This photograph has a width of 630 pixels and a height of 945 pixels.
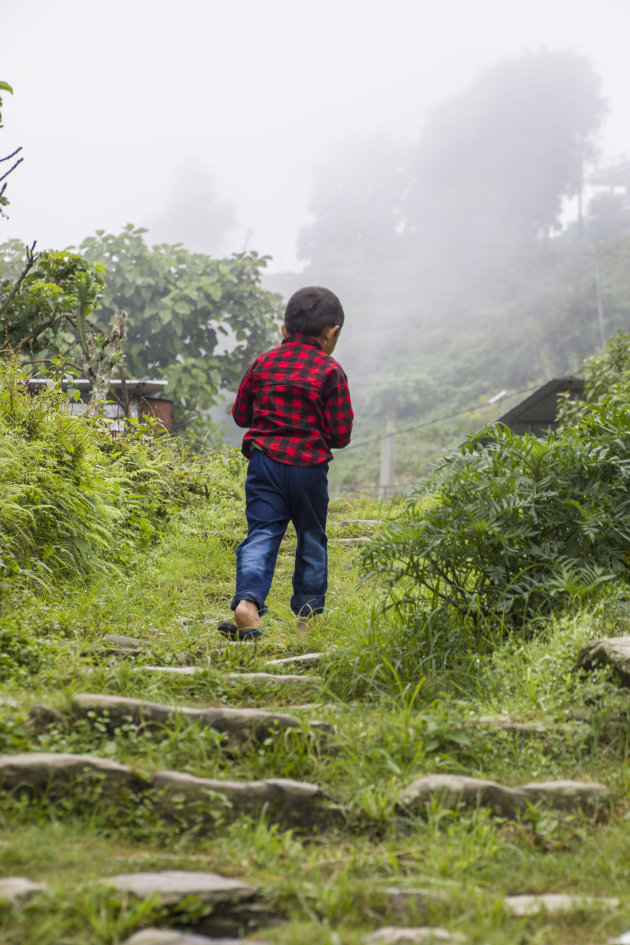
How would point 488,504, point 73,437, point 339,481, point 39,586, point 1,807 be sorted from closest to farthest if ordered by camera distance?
point 1,807
point 488,504
point 39,586
point 73,437
point 339,481

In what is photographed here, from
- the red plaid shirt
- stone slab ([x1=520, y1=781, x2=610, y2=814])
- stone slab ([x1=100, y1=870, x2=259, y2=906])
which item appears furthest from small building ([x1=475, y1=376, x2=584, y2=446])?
stone slab ([x1=100, y1=870, x2=259, y2=906])

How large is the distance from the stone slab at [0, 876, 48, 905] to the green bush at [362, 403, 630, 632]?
80.7 inches

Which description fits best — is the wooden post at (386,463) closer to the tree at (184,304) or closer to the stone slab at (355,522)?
the tree at (184,304)

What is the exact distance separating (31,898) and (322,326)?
3.00 metres

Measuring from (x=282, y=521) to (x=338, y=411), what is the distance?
64cm

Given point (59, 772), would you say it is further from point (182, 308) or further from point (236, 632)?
point (182, 308)

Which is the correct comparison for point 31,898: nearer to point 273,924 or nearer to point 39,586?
point 273,924

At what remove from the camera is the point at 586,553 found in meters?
3.56

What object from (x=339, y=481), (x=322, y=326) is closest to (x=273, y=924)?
(x=322, y=326)

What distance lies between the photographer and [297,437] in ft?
12.8

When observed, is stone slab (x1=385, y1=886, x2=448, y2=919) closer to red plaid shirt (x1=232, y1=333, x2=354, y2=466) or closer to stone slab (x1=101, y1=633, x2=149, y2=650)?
stone slab (x1=101, y1=633, x2=149, y2=650)

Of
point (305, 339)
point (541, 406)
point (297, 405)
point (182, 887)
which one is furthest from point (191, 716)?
point (541, 406)

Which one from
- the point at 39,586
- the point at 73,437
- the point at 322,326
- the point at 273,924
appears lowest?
the point at 273,924

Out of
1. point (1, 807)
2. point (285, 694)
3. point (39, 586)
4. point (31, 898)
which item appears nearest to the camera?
point (31, 898)
